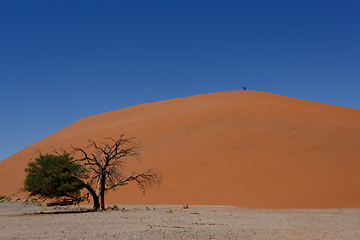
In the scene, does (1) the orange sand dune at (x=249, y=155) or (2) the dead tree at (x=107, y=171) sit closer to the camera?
(2) the dead tree at (x=107, y=171)

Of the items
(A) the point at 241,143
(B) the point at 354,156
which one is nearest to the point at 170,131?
Answer: (A) the point at 241,143

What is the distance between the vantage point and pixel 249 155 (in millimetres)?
26828

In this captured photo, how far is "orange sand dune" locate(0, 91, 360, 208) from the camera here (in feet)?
68.6

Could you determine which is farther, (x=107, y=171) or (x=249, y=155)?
(x=249, y=155)

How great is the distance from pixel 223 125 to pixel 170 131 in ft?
18.4

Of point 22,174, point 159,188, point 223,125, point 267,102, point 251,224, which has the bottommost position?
point 251,224

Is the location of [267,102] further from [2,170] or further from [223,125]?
[2,170]

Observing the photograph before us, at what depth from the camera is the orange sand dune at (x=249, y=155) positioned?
20922 millimetres

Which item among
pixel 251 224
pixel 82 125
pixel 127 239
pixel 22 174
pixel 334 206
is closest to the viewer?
pixel 127 239

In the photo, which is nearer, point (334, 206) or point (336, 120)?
point (334, 206)

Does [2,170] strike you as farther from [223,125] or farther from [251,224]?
[251,224]

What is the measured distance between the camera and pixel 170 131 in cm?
3784

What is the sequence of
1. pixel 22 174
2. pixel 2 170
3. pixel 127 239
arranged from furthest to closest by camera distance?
pixel 2 170 → pixel 22 174 → pixel 127 239

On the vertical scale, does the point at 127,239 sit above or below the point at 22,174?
below
